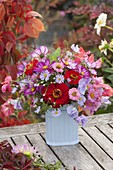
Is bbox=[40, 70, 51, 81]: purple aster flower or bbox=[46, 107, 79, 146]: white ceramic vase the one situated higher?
bbox=[40, 70, 51, 81]: purple aster flower

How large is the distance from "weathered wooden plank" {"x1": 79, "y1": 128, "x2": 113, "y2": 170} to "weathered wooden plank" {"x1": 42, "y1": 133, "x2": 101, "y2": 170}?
0.03 m

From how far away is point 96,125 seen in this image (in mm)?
2920

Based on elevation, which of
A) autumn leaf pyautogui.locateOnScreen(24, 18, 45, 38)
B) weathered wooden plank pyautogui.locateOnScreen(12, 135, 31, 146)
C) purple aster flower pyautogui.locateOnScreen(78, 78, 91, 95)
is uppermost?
autumn leaf pyautogui.locateOnScreen(24, 18, 45, 38)

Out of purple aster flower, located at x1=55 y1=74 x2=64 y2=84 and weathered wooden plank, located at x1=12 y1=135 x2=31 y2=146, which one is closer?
purple aster flower, located at x1=55 y1=74 x2=64 y2=84

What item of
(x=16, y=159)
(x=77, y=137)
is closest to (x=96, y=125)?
(x=77, y=137)

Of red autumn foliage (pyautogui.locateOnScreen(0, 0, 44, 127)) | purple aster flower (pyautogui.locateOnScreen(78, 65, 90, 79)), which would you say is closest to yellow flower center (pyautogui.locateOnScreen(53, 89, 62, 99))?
purple aster flower (pyautogui.locateOnScreen(78, 65, 90, 79))

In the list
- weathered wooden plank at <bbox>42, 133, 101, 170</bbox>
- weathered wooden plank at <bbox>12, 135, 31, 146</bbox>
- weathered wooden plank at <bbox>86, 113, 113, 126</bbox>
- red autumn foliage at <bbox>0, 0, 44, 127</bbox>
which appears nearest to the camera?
weathered wooden plank at <bbox>42, 133, 101, 170</bbox>

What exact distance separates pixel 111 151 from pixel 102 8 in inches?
88.2

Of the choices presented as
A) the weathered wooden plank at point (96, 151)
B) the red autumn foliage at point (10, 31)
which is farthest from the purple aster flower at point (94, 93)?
the red autumn foliage at point (10, 31)

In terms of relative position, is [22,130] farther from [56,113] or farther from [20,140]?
[56,113]

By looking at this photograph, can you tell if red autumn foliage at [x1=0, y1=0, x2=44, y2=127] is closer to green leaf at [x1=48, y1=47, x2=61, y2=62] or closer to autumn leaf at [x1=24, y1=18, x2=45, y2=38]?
autumn leaf at [x1=24, y1=18, x2=45, y2=38]

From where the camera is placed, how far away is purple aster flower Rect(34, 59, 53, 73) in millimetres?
2533

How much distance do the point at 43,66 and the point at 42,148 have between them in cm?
37

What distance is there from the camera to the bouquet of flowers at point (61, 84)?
8.27 ft
